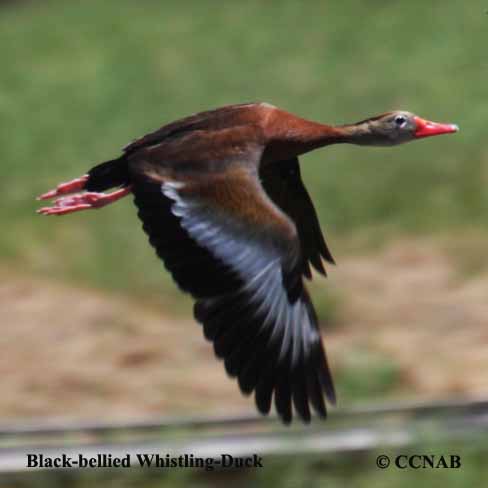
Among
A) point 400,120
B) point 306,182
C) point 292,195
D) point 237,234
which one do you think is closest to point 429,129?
point 400,120

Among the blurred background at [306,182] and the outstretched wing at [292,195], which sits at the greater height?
the blurred background at [306,182]

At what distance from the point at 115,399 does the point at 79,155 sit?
18.4 feet

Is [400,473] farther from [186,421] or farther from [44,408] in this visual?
[44,408]

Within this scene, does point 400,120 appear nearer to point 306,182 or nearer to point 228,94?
point 306,182

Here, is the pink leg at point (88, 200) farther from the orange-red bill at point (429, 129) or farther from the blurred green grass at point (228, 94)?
the blurred green grass at point (228, 94)

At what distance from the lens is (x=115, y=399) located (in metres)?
13.0

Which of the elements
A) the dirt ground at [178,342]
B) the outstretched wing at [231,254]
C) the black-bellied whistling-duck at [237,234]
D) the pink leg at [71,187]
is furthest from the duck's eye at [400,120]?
the dirt ground at [178,342]

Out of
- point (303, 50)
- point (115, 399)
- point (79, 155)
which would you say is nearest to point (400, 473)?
point (115, 399)

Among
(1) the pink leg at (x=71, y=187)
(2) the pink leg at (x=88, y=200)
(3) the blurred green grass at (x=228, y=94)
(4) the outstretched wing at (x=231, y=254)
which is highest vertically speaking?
(3) the blurred green grass at (x=228, y=94)

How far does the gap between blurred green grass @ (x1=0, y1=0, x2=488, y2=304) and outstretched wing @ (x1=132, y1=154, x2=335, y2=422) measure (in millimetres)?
6159

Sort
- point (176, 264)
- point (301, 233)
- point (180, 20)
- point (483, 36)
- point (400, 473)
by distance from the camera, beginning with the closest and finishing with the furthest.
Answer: point (176, 264) < point (301, 233) < point (400, 473) < point (483, 36) < point (180, 20)

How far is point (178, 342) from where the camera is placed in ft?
45.8

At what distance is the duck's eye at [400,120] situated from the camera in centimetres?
977

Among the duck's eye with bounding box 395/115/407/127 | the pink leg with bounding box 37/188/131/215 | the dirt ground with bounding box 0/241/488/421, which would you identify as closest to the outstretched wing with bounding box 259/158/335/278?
the duck's eye with bounding box 395/115/407/127
